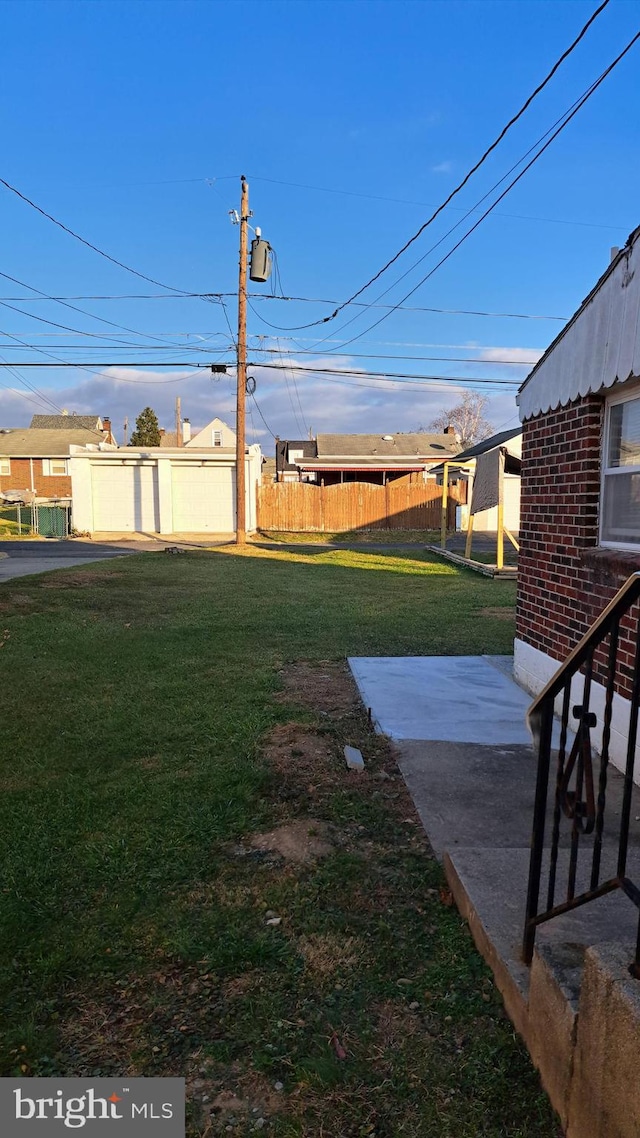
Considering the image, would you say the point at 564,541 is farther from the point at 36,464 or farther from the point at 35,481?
the point at 35,481

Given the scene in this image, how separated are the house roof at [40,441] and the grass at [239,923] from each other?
→ 4015cm

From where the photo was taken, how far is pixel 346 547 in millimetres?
22156

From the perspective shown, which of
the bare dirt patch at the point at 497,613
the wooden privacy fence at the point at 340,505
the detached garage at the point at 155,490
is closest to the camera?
the bare dirt patch at the point at 497,613

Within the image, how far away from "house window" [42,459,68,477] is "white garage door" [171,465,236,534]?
65.5 ft

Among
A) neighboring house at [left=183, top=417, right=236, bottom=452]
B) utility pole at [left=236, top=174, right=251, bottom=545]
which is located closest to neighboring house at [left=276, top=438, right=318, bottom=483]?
neighboring house at [left=183, top=417, right=236, bottom=452]

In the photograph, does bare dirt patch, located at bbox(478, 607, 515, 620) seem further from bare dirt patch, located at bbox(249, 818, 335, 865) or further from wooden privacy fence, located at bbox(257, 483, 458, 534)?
wooden privacy fence, located at bbox(257, 483, 458, 534)

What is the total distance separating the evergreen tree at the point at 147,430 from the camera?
2064 inches

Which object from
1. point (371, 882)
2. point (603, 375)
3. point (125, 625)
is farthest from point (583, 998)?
point (125, 625)

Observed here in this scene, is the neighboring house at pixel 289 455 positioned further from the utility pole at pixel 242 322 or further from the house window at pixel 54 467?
the utility pole at pixel 242 322

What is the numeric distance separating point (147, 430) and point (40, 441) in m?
10.9

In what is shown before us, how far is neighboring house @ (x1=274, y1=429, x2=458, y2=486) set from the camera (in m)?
33.2

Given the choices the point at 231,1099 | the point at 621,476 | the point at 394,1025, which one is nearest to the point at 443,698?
the point at 621,476

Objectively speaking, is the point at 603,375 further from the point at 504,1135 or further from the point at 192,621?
the point at 192,621

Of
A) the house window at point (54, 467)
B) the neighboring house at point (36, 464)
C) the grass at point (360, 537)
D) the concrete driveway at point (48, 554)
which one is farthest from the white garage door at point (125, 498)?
the house window at point (54, 467)
